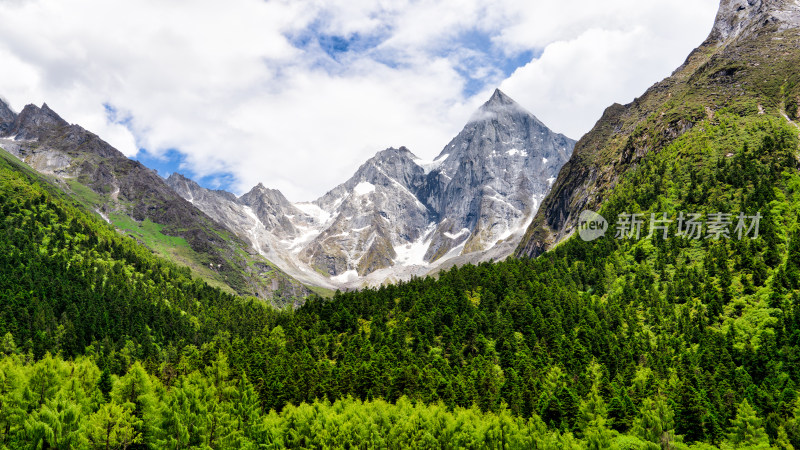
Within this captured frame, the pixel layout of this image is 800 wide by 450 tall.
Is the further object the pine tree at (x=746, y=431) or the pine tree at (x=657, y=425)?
the pine tree at (x=657, y=425)

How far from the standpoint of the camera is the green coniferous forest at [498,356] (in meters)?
84.4

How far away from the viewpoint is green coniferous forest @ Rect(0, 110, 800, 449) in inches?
3324

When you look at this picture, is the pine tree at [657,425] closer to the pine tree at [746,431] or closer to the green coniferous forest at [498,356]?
the green coniferous forest at [498,356]

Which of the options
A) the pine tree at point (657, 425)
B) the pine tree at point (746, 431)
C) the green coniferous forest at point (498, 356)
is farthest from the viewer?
the green coniferous forest at point (498, 356)

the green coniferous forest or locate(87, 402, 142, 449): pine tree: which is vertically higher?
the green coniferous forest

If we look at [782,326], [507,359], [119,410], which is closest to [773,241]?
[782,326]

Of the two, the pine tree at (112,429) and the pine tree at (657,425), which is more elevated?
the pine tree at (657,425)

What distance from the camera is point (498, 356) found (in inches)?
4938

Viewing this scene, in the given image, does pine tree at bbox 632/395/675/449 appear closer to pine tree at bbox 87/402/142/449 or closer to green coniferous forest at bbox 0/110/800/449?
green coniferous forest at bbox 0/110/800/449

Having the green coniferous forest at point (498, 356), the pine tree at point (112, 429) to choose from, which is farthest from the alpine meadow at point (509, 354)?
the green coniferous forest at point (498, 356)

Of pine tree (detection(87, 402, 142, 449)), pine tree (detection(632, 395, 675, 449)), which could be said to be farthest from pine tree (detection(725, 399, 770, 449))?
pine tree (detection(87, 402, 142, 449))

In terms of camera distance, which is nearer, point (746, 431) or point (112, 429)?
point (112, 429)

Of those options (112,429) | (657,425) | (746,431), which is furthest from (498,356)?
(112,429)

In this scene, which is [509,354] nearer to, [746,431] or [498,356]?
[498,356]
